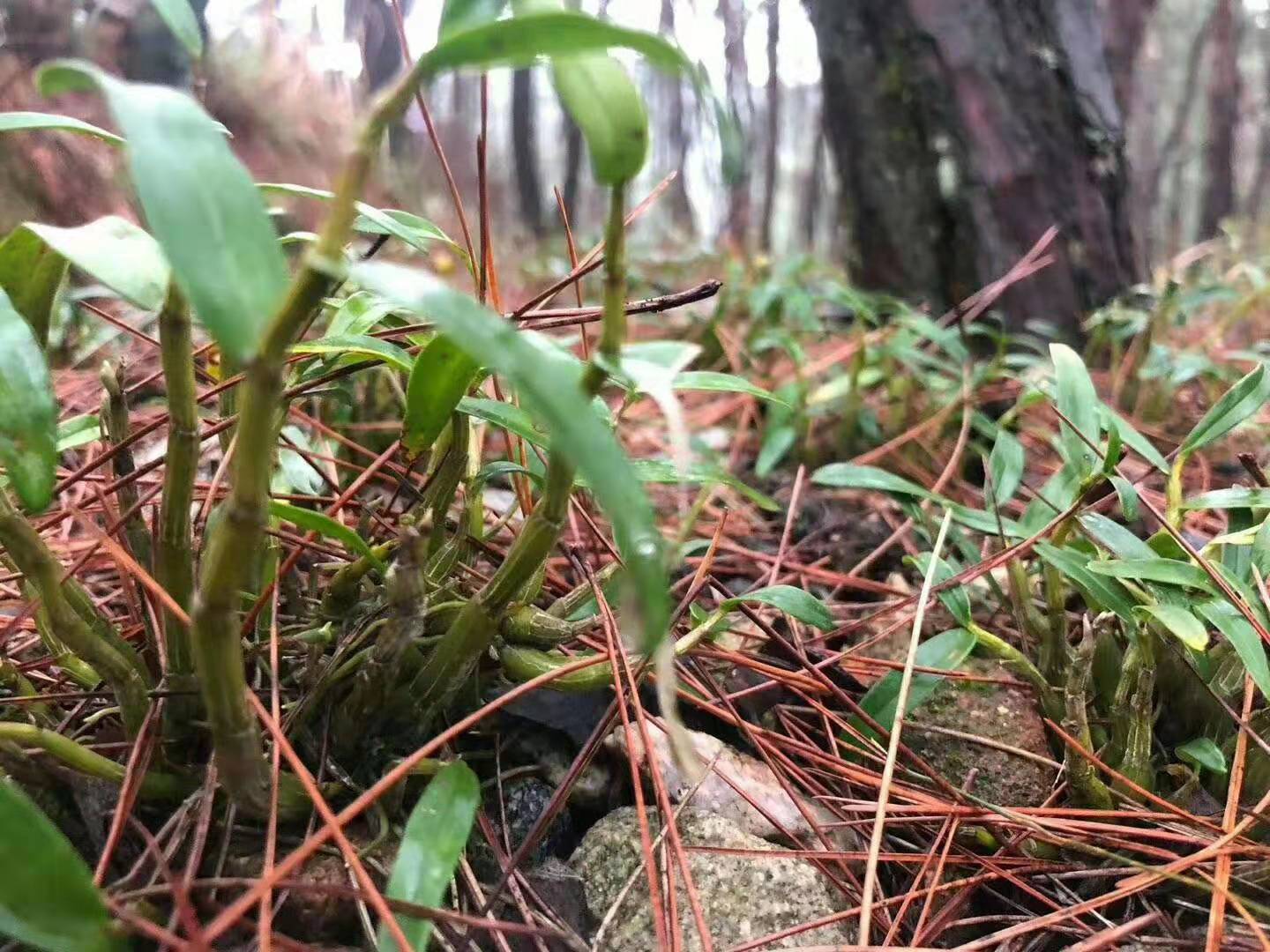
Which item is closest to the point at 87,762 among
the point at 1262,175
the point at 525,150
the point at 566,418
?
the point at 566,418

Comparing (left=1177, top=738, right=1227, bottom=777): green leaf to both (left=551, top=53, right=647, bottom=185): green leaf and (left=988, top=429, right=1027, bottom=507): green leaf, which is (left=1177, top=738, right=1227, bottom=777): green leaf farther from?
(left=551, top=53, right=647, bottom=185): green leaf

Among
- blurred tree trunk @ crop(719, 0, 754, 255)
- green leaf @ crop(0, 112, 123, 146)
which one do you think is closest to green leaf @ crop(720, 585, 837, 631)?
green leaf @ crop(0, 112, 123, 146)

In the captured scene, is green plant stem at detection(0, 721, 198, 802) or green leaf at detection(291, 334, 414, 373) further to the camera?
green leaf at detection(291, 334, 414, 373)

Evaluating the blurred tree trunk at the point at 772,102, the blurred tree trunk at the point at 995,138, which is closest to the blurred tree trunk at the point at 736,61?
the blurred tree trunk at the point at 772,102

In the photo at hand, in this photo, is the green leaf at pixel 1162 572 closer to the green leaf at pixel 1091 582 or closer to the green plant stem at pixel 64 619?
the green leaf at pixel 1091 582

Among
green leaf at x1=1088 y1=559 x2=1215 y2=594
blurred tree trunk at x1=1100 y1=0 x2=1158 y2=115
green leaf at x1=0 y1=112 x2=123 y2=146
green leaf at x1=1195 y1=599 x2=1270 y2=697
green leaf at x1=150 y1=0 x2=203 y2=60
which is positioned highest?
blurred tree trunk at x1=1100 y1=0 x2=1158 y2=115

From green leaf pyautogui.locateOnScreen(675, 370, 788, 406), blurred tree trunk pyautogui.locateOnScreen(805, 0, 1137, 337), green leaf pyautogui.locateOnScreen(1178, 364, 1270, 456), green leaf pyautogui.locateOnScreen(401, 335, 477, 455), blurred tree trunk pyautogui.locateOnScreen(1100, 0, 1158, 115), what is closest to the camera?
green leaf pyautogui.locateOnScreen(401, 335, 477, 455)

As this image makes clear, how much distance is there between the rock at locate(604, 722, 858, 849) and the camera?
0.65 m

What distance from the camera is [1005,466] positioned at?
2.88ft

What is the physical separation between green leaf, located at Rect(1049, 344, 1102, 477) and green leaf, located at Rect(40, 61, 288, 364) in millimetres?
710

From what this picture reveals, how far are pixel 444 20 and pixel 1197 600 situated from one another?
2.24ft

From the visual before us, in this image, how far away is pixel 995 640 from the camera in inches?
27.0

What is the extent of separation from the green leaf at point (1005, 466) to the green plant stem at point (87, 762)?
0.78m

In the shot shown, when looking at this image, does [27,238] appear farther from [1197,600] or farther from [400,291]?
[1197,600]
